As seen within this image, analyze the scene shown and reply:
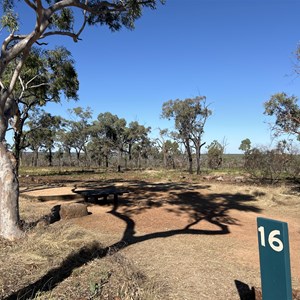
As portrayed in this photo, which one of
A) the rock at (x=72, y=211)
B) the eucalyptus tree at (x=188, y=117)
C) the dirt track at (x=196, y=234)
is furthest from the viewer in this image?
the eucalyptus tree at (x=188, y=117)

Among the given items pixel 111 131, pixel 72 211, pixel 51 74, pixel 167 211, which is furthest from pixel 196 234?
pixel 111 131

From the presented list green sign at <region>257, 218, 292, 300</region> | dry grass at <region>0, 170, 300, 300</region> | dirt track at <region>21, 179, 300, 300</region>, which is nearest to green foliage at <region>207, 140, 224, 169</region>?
dirt track at <region>21, 179, 300, 300</region>

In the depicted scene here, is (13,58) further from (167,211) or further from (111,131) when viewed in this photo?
(111,131)

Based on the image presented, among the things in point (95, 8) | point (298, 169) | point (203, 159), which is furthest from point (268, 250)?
point (203, 159)

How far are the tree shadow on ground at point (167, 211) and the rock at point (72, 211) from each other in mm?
867

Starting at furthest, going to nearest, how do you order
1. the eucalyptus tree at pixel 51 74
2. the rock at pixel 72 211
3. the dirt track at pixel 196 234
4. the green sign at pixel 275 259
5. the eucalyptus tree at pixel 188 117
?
the eucalyptus tree at pixel 188 117
the eucalyptus tree at pixel 51 74
the rock at pixel 72 211
the dirt track at pixel 196 234
the green sign at pixel 275 259

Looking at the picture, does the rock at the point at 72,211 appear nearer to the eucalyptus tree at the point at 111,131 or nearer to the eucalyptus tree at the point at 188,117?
the eucalyptus tree at the point at 188,117

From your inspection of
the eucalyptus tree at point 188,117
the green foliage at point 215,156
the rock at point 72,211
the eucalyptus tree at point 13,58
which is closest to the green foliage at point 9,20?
the eucalyptus tree at point 13,58

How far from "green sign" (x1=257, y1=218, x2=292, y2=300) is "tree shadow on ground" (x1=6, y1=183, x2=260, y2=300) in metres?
2.33

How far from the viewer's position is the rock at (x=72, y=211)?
7.76 metres

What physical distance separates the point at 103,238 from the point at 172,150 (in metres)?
48.2

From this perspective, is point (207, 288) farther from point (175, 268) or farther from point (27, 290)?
point (27, 290)

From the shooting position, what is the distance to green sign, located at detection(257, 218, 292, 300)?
232 centimetres

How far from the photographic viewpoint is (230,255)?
5371 mm
